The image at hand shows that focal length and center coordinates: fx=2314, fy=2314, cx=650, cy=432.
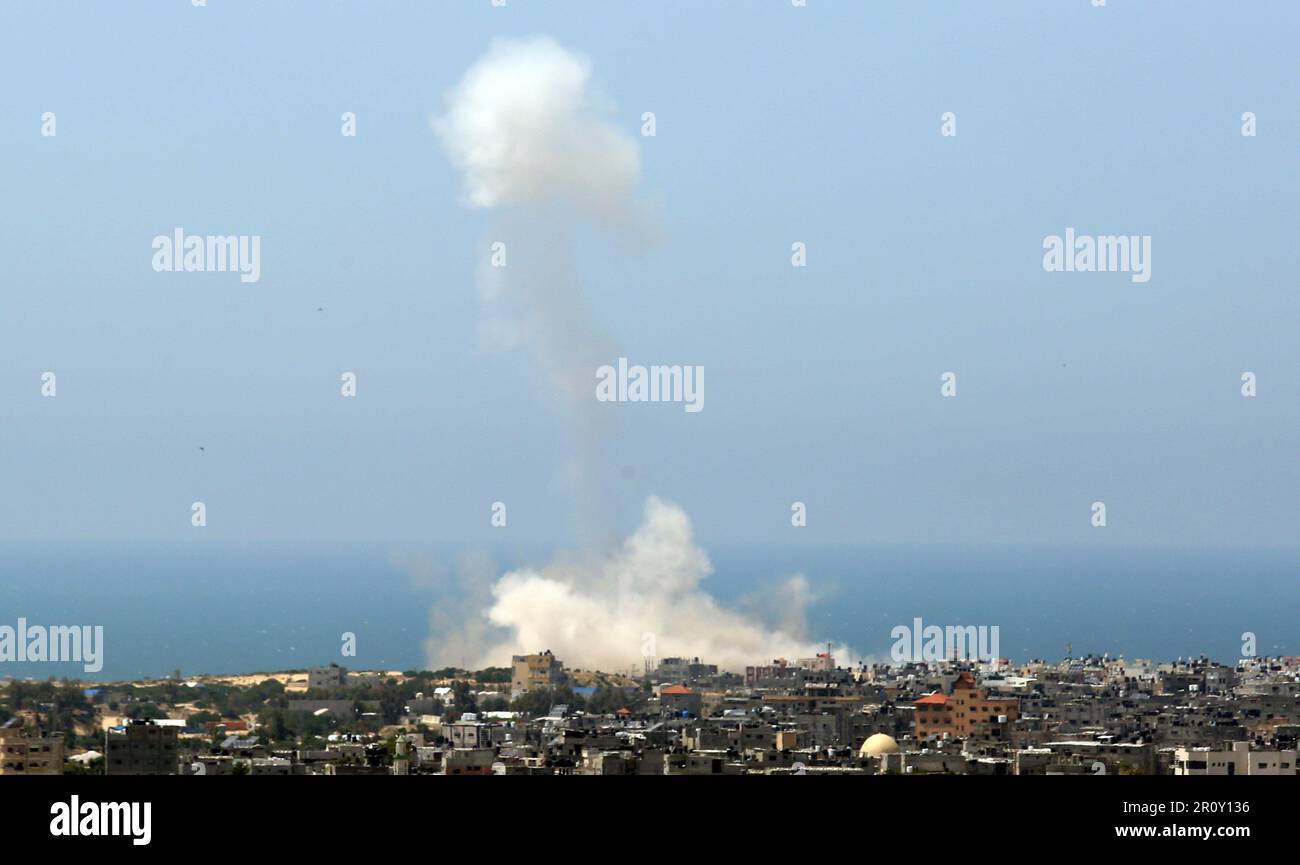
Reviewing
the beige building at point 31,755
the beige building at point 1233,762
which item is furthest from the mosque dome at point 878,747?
the beige building at point 31,755

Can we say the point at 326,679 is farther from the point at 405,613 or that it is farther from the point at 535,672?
the point at 405,613

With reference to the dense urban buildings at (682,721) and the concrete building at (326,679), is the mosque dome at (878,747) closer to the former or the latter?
the dense urban buildings at (682,721)

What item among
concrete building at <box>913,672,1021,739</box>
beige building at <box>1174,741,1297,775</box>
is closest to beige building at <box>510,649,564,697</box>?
concrete building at <box>913,672,1021,739</box>

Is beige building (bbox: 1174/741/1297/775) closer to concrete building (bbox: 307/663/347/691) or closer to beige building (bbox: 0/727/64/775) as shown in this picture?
beige building (bbox: 0/727/64/775)

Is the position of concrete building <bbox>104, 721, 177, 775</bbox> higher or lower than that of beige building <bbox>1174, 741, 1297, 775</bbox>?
higher

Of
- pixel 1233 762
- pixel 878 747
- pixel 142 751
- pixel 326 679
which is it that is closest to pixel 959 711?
pixel 878 747
